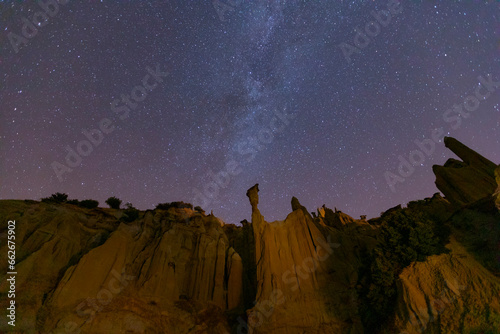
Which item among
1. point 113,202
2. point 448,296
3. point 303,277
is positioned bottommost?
point 448,296

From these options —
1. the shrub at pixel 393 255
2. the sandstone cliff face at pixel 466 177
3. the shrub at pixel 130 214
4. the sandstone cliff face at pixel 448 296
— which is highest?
the shrub at pixel 130 214

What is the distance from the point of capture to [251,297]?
29.7 meters

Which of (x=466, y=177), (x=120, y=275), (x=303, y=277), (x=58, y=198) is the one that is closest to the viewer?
(x=303, y=277)

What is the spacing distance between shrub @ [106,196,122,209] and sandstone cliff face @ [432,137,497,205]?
140 ft

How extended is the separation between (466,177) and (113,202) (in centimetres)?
4530

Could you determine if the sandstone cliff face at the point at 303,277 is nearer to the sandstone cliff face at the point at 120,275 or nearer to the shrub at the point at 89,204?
→ the sandstone cliff face at the point at 120,275

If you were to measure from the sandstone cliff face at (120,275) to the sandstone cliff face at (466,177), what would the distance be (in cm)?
2399

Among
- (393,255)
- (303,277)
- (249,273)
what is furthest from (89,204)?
(393,255)

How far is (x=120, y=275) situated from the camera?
2761cm

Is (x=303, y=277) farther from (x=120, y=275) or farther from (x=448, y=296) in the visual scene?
(x=120, y=275)

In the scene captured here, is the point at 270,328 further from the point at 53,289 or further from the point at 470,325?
the point at 53,289

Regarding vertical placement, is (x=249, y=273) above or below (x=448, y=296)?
above

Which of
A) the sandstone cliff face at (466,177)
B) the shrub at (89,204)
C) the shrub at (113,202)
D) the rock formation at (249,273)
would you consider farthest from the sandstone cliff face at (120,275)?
the sandstone cliff face at (466,177)

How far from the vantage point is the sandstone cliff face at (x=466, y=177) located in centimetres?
2525
